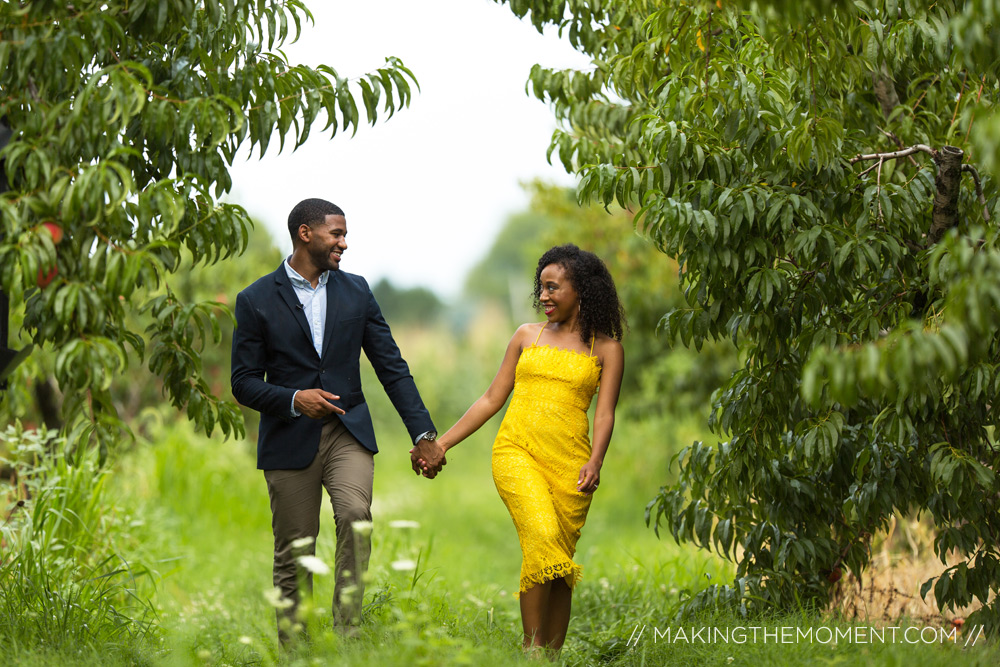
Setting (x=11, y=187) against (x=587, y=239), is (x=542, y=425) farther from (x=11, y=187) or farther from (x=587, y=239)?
(x=587, y=239)

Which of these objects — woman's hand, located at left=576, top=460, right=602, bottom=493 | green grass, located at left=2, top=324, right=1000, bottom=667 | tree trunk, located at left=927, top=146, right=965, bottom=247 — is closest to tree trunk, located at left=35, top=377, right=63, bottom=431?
green grass, located at left=2, top=324, right=1000, bottom=667

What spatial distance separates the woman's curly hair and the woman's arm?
0.12 metres

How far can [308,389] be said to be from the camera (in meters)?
4.61

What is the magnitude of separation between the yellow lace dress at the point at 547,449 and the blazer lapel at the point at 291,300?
110cm

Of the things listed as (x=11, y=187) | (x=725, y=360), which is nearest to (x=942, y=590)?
(x=11, y=187)

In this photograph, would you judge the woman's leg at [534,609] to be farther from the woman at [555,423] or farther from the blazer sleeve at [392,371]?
the blazer sleeve at [392,371]

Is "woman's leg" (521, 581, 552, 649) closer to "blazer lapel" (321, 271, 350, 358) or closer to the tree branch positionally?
"blazer lapel" (321, 271, 350, 358)

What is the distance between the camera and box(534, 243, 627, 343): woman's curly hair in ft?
16.2

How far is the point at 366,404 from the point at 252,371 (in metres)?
0.57

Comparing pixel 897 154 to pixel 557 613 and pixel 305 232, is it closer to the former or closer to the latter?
pixel 557 613

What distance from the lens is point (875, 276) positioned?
4.30 meters

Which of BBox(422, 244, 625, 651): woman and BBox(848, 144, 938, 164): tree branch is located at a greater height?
BBox(848, 144, 938, 164): tree branch

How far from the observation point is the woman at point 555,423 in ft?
15.0

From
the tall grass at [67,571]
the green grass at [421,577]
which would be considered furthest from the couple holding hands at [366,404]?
the tall grass at [67,571]
